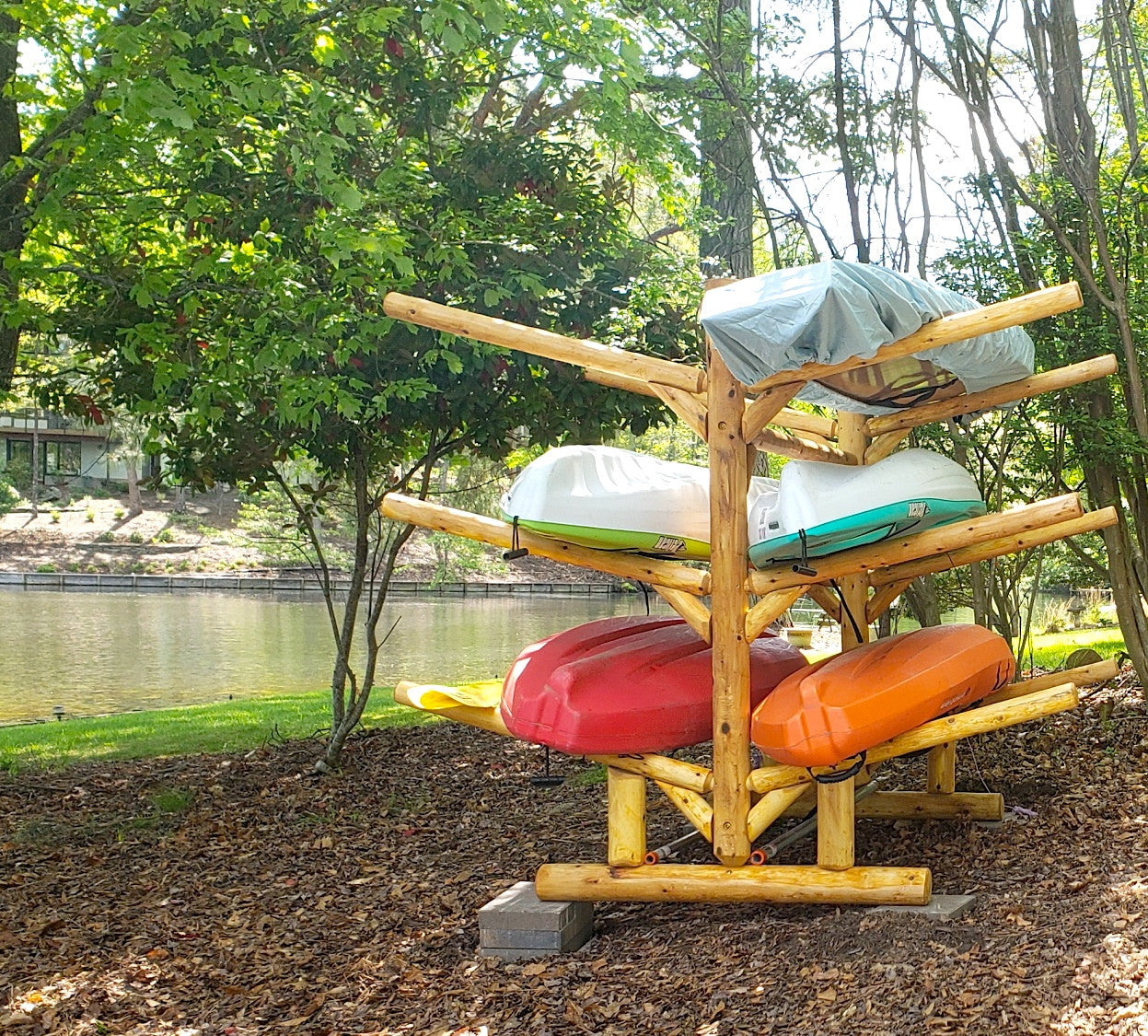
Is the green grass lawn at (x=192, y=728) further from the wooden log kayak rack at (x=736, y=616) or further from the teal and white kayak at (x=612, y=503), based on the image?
the teal and white kayak at (x=612, y=503)

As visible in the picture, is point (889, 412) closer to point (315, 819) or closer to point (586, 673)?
point (586, 673)

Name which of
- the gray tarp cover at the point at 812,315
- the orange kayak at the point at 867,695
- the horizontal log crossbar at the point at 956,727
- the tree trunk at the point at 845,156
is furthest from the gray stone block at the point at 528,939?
the tree trunk at the point at 845,156

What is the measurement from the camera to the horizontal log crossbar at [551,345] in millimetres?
4539

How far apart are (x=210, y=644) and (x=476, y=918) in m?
17.9

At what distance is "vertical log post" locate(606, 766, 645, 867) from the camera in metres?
4.66

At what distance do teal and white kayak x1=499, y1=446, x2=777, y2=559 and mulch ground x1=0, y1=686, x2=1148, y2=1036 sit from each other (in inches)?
60.1

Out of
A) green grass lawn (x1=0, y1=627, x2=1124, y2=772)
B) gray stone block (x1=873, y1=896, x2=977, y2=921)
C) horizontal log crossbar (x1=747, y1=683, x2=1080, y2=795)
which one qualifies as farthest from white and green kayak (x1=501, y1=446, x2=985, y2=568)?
green grass lawn (x1=0, y1=627, x2=1124, y2=772)

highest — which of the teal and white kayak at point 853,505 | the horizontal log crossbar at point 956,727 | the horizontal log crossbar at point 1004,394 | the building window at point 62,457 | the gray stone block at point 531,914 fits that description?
the building window at point 62,457

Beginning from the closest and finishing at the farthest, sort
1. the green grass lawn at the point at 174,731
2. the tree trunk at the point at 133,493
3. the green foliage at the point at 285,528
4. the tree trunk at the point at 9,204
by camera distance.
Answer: the tree trunk at the point at 9,204
the green foliage at the point at 285,528
the green grass lawn at the point at 174,731
the tree trunk at the point at 133,493

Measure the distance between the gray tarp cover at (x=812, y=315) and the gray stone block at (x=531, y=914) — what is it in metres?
2.16

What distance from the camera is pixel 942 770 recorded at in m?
5.39

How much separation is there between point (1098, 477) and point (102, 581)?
34.1 m

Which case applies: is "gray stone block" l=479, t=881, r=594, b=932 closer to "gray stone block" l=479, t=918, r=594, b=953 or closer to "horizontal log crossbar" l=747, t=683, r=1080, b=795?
"gray stone block" l=479, t=918, r=594, b=953

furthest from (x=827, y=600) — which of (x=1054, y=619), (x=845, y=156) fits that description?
(x=1054, y=619)
